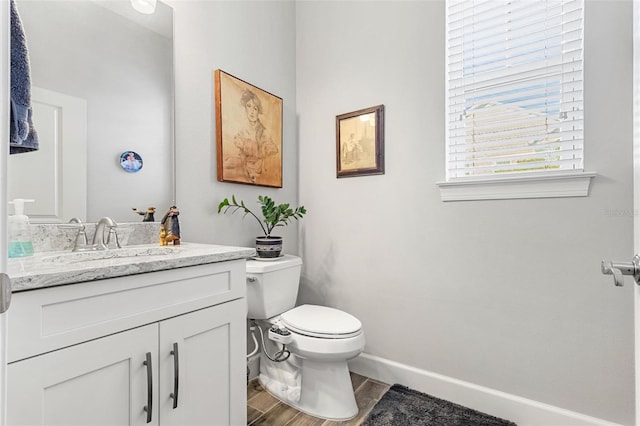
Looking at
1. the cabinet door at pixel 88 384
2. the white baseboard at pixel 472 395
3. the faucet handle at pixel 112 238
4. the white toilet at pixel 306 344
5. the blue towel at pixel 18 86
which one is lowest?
the white baseboard at pixel 472 395

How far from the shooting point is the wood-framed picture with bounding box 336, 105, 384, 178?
6.06 ft

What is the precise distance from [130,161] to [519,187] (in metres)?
1.77

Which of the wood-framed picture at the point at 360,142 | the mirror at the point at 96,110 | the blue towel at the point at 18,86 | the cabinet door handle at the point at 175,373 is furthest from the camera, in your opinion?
the wood-framed picture at the point at 360,142

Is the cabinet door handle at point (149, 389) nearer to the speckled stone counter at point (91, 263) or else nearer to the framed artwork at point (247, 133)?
the speckled stone counter at point (91, 263)

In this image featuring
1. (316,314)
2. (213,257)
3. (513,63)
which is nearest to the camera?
(213,257)

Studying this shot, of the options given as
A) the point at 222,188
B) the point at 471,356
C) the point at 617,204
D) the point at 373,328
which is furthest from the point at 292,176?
the point at 617,204

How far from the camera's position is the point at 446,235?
5.42ft

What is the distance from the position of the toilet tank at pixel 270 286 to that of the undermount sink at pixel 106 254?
43 cm

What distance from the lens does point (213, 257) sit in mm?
1065

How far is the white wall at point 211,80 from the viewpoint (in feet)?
5.01

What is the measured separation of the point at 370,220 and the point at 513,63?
107 centimetres

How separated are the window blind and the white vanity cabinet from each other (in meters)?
1.32

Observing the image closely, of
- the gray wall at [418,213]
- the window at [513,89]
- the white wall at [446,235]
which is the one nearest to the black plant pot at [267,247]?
the gray wall at [418,213]

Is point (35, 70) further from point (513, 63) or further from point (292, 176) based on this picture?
point (513, 63)
